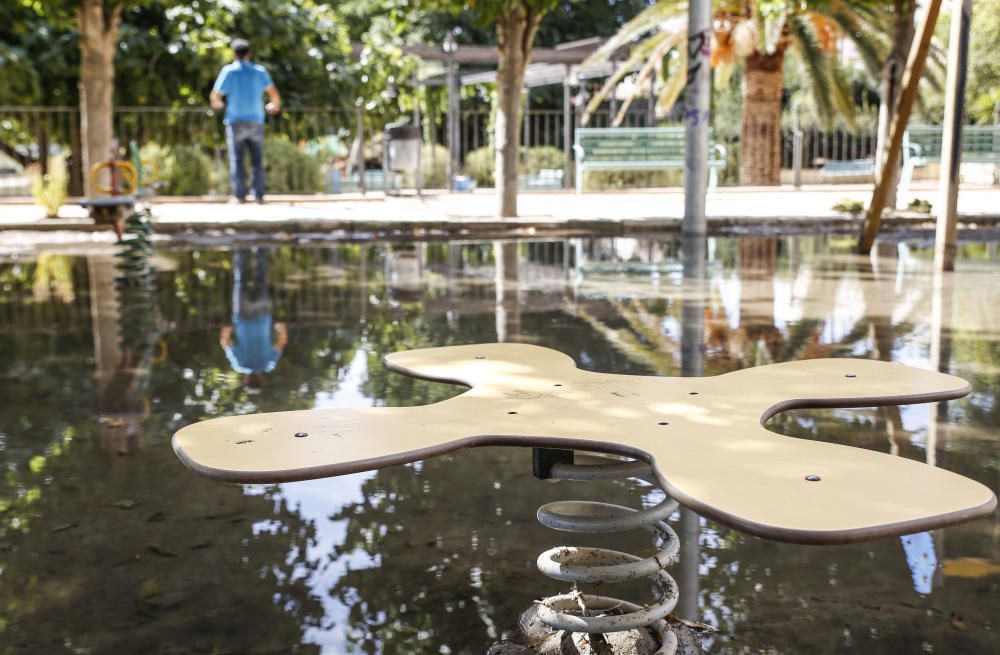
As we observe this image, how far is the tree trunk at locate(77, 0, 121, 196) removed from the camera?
46.1 ft

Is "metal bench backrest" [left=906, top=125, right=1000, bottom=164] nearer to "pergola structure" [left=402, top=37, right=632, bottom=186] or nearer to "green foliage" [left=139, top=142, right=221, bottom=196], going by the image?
"pergola structure" [left=402, top=37, right=632, bottom=186]

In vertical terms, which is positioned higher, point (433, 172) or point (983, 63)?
point (983, 63)

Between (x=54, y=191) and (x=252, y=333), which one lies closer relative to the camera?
(x=252, y=333)

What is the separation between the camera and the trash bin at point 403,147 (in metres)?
19.9

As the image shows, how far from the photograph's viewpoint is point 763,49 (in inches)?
934

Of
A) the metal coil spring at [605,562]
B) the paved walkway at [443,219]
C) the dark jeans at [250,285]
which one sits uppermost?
the paved walkway at [443,219]

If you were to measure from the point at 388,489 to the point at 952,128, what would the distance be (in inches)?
284

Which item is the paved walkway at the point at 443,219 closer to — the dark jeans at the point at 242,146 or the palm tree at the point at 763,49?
the dark jeans at the point at 242,146

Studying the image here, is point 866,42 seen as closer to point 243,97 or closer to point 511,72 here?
point 511,72

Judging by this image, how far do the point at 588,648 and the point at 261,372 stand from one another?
11.8ft

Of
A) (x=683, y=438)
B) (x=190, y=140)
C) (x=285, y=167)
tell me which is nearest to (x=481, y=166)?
(x=285, y=167)

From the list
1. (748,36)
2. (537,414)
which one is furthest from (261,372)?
(748,36)

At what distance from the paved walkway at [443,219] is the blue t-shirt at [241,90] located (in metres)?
1.32

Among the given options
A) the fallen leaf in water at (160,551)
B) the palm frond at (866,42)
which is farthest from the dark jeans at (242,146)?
the fallen leaf in water at (160,551)
